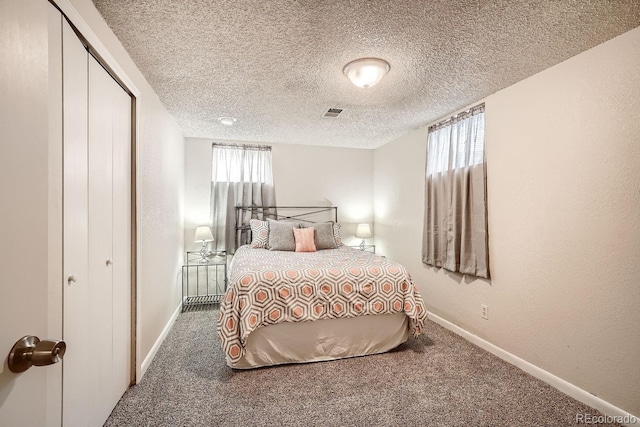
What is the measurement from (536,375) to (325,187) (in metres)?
3.34

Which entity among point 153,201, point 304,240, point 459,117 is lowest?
point 304,240

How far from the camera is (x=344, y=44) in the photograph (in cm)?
175

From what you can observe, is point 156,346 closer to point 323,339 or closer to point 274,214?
point 323,339

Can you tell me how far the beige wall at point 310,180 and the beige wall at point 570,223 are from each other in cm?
228

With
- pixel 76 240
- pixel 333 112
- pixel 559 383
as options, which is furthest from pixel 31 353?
pixel 333 112

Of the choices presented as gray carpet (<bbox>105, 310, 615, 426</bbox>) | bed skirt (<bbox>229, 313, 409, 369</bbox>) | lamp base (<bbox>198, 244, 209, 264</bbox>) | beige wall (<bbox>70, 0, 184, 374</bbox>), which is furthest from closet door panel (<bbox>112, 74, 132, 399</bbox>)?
lamp base (<bbox>198, 244, 209, 264</bbox>)

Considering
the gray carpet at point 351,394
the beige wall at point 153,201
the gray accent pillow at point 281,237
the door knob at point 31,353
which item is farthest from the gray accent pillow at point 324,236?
the door knob at point 31,353

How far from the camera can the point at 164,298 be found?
2775 mm

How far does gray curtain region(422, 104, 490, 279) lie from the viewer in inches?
103

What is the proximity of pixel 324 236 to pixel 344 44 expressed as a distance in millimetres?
2427

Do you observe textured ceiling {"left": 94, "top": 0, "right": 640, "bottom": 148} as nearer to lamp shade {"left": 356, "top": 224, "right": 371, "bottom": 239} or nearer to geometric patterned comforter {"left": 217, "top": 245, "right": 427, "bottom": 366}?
geometric patterned comforter {"left": 217, "top": 245, "right": 427, "bottom": 366}

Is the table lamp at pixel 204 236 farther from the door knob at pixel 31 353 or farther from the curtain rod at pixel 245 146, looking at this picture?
the door knob at pixel 31 353

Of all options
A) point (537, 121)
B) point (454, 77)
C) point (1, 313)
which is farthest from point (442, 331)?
point (1, 313)

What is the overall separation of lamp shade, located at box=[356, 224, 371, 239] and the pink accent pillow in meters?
1.02
